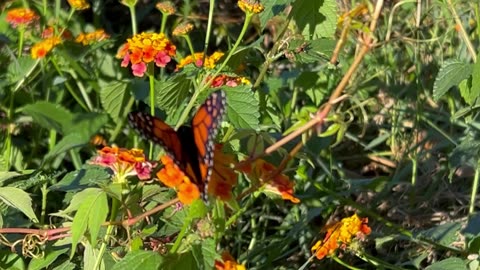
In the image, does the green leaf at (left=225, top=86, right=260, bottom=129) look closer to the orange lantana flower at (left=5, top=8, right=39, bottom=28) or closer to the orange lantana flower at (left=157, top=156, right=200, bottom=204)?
the orange lantana flower at (left=157, top=156, right=200, bottom=204)

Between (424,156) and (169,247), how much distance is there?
1107 millimetres

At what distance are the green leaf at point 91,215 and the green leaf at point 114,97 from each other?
2.54 feet

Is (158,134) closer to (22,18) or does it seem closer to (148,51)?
(148,51)

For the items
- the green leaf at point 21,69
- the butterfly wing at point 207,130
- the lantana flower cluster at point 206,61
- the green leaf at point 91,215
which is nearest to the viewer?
the butterfly wing at point 207,130

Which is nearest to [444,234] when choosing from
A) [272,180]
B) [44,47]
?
[272,180]

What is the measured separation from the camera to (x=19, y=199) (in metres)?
1.36

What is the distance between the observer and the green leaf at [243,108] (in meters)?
1.49

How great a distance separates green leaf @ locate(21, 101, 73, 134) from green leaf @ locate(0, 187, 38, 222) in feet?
1.84

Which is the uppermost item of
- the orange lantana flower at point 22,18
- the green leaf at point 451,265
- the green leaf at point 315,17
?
the green leaf at point 315,17

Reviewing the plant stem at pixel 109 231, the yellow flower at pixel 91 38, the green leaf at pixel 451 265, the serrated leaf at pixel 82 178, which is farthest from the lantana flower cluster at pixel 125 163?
the yellow flower at pixel 91 38

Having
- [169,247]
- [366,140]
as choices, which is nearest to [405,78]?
[366,140]

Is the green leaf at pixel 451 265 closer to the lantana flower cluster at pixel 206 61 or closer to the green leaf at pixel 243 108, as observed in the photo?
the green leaf at pixel 243 108


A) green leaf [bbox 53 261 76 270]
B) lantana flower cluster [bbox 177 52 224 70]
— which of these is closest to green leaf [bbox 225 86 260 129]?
lantana flower cluster [bbox 177 52 224 70]

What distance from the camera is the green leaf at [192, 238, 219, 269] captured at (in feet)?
3.70
